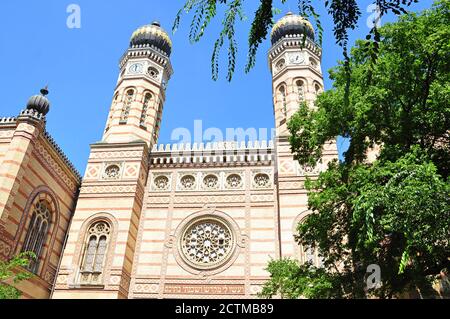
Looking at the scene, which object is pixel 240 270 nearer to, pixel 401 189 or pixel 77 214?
pixel 77 214

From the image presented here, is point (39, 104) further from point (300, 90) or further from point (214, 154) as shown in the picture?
point (300, 90)

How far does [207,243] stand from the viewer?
16.7 m

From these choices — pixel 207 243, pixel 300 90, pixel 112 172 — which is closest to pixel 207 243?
pixel 207 243

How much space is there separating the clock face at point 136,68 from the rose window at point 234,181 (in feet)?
27.1

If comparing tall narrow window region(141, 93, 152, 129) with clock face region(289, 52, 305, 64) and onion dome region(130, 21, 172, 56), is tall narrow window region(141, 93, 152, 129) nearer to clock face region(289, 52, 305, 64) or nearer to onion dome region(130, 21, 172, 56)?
onion dome region(130, 21, 172, 56)

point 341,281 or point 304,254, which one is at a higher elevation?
point 304,254

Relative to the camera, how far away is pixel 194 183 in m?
18.3

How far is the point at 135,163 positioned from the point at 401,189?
13726 mm

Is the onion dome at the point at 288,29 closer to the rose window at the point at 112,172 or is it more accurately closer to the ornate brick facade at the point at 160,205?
the ornate brick facade at the point at 160,205

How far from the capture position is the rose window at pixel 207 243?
1631 cm

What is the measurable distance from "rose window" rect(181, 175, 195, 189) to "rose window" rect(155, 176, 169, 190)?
31.3 inches

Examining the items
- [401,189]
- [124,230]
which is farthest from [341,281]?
[124,230]

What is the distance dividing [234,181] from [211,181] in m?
1.12

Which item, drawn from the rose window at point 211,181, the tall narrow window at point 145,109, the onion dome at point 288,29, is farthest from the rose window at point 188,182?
the onion dome at point 288,29
